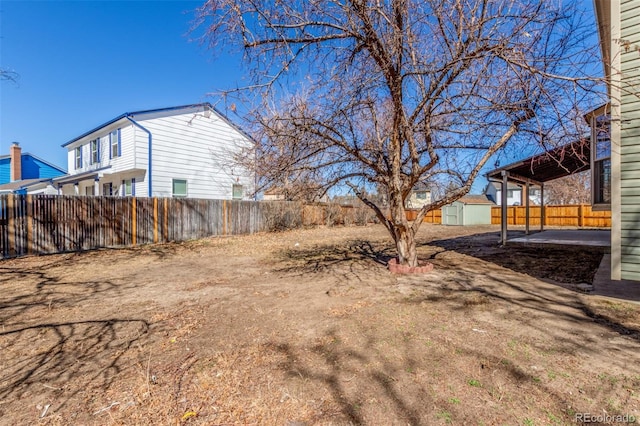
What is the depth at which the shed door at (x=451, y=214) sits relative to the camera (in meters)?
24.4

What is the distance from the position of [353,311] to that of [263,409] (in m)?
2.05

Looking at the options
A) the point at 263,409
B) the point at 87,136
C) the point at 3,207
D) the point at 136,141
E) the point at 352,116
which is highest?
the point at 87,136

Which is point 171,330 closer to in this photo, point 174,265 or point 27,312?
point 27,312

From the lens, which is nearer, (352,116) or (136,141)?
(352,116)

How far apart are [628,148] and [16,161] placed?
31804mm

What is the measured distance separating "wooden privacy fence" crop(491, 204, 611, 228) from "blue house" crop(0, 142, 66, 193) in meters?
33.2

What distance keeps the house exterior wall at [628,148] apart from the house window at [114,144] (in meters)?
17.3

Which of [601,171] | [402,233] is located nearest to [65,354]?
[402,233]

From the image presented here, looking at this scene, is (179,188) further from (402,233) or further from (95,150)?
(402,233)

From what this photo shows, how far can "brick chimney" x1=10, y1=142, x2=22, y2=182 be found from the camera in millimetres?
21500

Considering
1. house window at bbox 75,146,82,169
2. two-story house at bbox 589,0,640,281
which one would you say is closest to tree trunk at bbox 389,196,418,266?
two-story house at bbox 589,0,640,281

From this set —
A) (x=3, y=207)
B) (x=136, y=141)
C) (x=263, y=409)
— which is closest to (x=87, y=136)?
(x=136, y=141)

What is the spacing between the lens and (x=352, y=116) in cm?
557

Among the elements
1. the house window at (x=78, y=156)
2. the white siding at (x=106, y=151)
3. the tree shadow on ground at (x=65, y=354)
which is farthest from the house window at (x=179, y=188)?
the tree shadow on ground at (x=65, y=354)
